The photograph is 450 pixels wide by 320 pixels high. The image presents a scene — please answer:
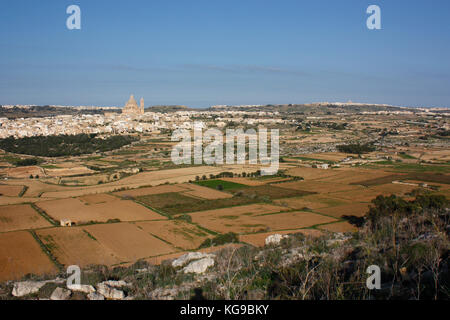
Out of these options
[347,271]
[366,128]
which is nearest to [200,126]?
[366,128]

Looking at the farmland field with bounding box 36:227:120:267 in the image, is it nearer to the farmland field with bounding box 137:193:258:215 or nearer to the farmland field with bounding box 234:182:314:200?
the farmland field with bounding box 137:193:258:215

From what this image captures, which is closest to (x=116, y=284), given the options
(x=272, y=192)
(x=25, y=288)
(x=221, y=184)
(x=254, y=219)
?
(x=25, y=288)

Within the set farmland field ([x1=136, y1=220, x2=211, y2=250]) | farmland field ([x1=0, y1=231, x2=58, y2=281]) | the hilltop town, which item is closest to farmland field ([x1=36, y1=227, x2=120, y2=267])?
the hilltop town

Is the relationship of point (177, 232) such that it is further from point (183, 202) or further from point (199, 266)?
point (199, 266)

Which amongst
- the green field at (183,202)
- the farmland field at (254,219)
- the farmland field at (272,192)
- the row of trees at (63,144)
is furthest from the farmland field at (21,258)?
the row of trees at (63,144)

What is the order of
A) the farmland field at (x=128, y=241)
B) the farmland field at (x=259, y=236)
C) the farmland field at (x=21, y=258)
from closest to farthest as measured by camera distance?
the farmland field at (x=21, y=258) < the farmland field at (x=128, y=241) < the farmland field at (x=259, y=236)

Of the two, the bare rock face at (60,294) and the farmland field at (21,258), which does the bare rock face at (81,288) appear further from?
the farmland field at (21,258)

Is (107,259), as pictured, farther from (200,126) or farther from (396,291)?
(200,126)
